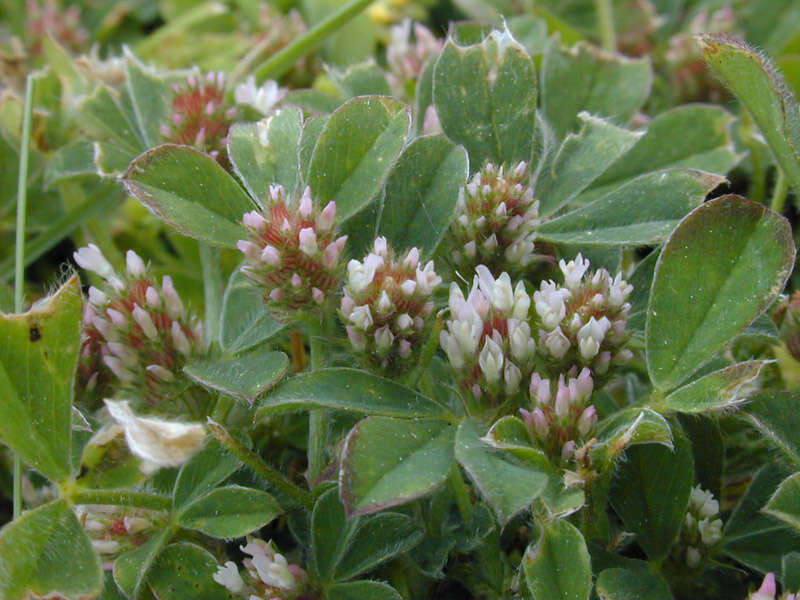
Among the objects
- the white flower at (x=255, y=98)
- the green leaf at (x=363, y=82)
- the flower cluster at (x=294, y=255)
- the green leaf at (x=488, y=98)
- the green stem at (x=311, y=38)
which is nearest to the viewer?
the flower cluster at (x=294, y=255)

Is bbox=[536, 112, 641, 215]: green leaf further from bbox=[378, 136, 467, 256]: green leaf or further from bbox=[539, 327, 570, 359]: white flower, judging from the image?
bbox=[539, 327, 570, 359]: white flower

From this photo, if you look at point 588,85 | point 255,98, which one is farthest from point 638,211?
point 255,98

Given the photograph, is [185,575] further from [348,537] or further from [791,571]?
[791,571]

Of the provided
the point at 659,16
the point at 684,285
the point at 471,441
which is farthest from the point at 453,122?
the point at 659,16

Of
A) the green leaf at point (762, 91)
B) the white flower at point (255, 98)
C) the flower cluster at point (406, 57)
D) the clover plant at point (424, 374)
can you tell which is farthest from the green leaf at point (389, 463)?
the flower cluster at point (406, 57)

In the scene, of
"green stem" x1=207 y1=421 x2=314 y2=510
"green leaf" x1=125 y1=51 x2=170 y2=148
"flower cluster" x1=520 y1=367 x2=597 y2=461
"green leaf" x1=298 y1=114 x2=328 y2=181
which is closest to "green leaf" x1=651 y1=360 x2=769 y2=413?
"flower cluster" x1=520 y1=367 x2=597 y2=461

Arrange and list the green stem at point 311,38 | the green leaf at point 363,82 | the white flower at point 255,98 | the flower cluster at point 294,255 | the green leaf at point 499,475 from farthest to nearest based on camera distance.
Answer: the green stem at point 311,38, the green leaf at point 363,82, the white flower at point 255,98, the flower cluster at point 294,255, the green leaf at point 499,475

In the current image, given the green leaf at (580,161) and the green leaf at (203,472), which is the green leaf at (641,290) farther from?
the green leaf at (203,472)
